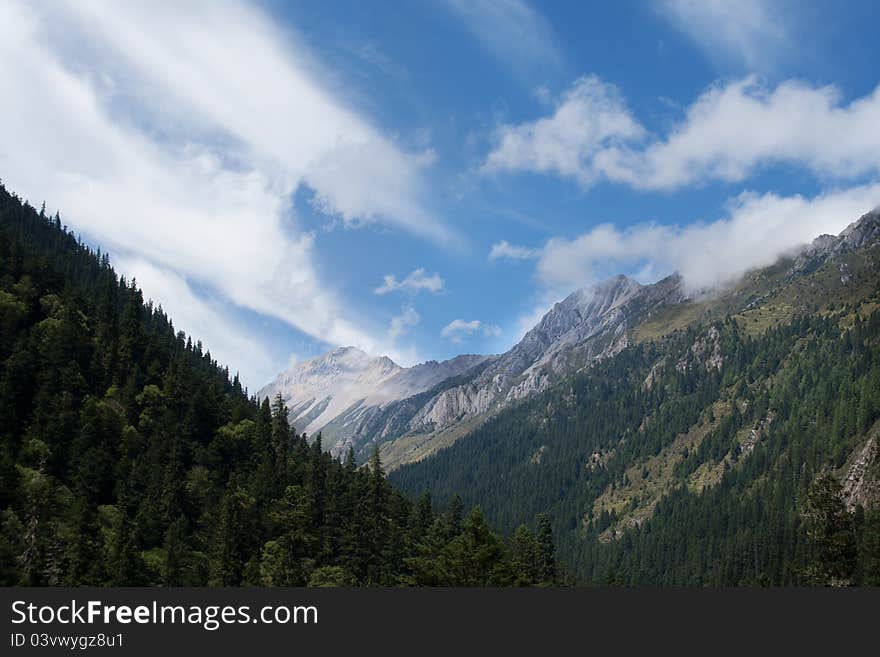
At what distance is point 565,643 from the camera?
40875 millimetres

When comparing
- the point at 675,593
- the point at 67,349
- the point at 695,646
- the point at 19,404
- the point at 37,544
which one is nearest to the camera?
the point at 695,646

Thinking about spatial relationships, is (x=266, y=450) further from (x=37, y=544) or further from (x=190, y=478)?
(x=37, y=544)

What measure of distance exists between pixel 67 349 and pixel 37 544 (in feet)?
206

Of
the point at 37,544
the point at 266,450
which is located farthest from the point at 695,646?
the point at 266,450

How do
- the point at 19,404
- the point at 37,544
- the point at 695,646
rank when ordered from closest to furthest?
the point at 695,646, the point at 37,544, the point at 19,404

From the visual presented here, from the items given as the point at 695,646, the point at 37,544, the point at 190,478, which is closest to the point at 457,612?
the point at 695,646

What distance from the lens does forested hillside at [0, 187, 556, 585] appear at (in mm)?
88438

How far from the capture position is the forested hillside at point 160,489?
8844cm

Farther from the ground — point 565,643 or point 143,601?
point 143,601

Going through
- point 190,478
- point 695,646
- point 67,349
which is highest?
point 67,349

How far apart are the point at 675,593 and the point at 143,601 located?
33.1m

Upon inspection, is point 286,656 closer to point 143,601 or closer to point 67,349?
point 143,601

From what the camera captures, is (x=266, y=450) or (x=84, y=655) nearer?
(x=84, y=655)

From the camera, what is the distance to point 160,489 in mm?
121438
